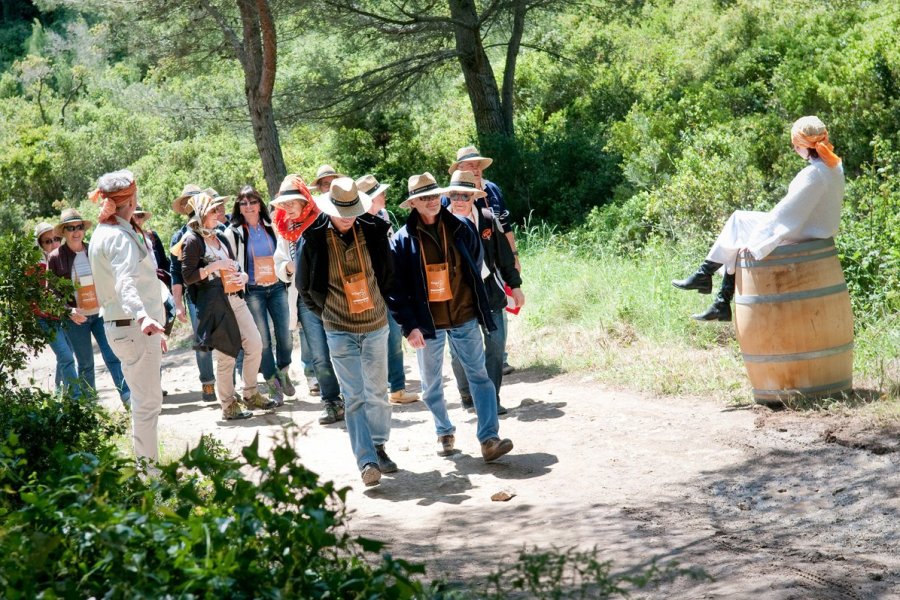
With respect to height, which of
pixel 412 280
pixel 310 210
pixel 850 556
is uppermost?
pixel 310 210

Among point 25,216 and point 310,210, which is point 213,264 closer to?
point 310,210

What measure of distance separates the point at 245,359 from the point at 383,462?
2.91 metres

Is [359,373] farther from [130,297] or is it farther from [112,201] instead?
[112,201]

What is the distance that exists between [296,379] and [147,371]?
4.69 metres

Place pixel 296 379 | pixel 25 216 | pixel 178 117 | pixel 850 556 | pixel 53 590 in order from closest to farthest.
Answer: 1. pixel 53 590
2. pixel 850 556
3. pixel 296 379
4. pixel 178 117
5. pixel 25 216

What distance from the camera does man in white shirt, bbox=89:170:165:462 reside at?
257 inches

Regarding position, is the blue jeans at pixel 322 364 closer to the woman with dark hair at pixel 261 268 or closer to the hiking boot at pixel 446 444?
the woman with dark hair at pixel 261 268

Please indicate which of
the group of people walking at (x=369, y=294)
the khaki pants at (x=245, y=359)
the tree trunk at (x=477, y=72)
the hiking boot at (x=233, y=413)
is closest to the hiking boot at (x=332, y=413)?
the group of people walking at (x=369, y=294)

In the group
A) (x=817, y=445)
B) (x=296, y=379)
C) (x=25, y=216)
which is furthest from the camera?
(x=25, y=216)

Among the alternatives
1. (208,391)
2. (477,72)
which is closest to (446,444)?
(208,391)

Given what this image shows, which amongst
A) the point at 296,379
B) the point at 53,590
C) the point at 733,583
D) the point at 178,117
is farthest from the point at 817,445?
the point at 178,117

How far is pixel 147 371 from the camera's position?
683 cm

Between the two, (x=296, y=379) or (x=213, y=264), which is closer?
(x=213, y=264)

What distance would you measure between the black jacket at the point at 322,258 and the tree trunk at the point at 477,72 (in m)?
11.1
